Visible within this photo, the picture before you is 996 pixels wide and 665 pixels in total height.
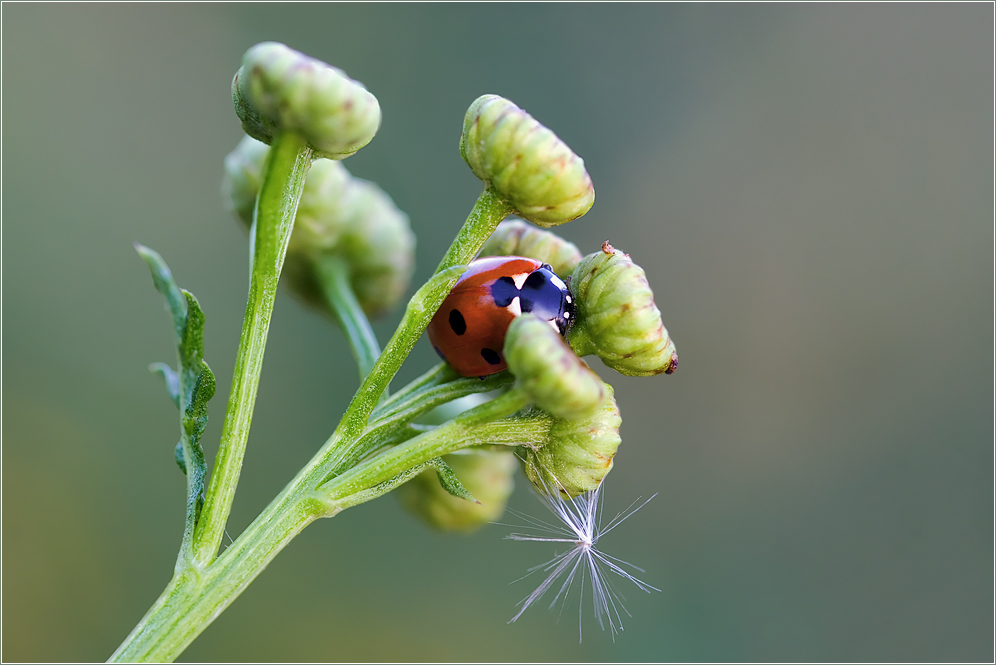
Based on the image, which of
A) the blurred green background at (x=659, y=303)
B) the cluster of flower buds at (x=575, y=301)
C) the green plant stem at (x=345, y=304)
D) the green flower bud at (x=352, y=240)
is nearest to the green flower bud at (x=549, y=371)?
the cluster of flower buds at (x=575, y=301)

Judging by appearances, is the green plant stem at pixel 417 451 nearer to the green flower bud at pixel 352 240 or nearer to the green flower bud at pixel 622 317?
the green flower bud at pixel 622 317

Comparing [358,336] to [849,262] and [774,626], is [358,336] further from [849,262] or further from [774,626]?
[849,262]

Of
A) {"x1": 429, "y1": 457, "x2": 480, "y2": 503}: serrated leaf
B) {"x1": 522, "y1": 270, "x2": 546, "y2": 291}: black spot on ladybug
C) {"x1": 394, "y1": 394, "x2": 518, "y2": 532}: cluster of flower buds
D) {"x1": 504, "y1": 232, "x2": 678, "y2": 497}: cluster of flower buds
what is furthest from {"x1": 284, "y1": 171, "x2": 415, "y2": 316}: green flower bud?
{"x1": 429, "y1": 457, "x2": 480, "y2": 503}: serrated leaf

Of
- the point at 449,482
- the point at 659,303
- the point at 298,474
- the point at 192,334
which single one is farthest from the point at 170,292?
the point at 659,303

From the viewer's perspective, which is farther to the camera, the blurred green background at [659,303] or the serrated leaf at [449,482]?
the blurred green background at [659,303]

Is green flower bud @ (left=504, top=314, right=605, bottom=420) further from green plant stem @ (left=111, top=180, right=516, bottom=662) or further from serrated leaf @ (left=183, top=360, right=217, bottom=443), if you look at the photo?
serrated leaf @ (left=183, top=360, right=217, bottom=443)

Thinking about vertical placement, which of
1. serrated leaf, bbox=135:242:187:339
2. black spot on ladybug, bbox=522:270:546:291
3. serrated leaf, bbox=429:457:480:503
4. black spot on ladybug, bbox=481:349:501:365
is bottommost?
serrated leaf, bbox=429:457:480:503

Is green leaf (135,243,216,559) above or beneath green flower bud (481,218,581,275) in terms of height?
beneath

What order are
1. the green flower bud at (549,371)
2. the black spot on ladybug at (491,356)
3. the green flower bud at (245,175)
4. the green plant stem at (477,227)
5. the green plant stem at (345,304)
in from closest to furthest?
the green flower bud at (549,371), the green plant stem at (477,227), the black spot on ladybug at (491,356), the green plant stem at (345,304), the green flower bud at (245,175)
